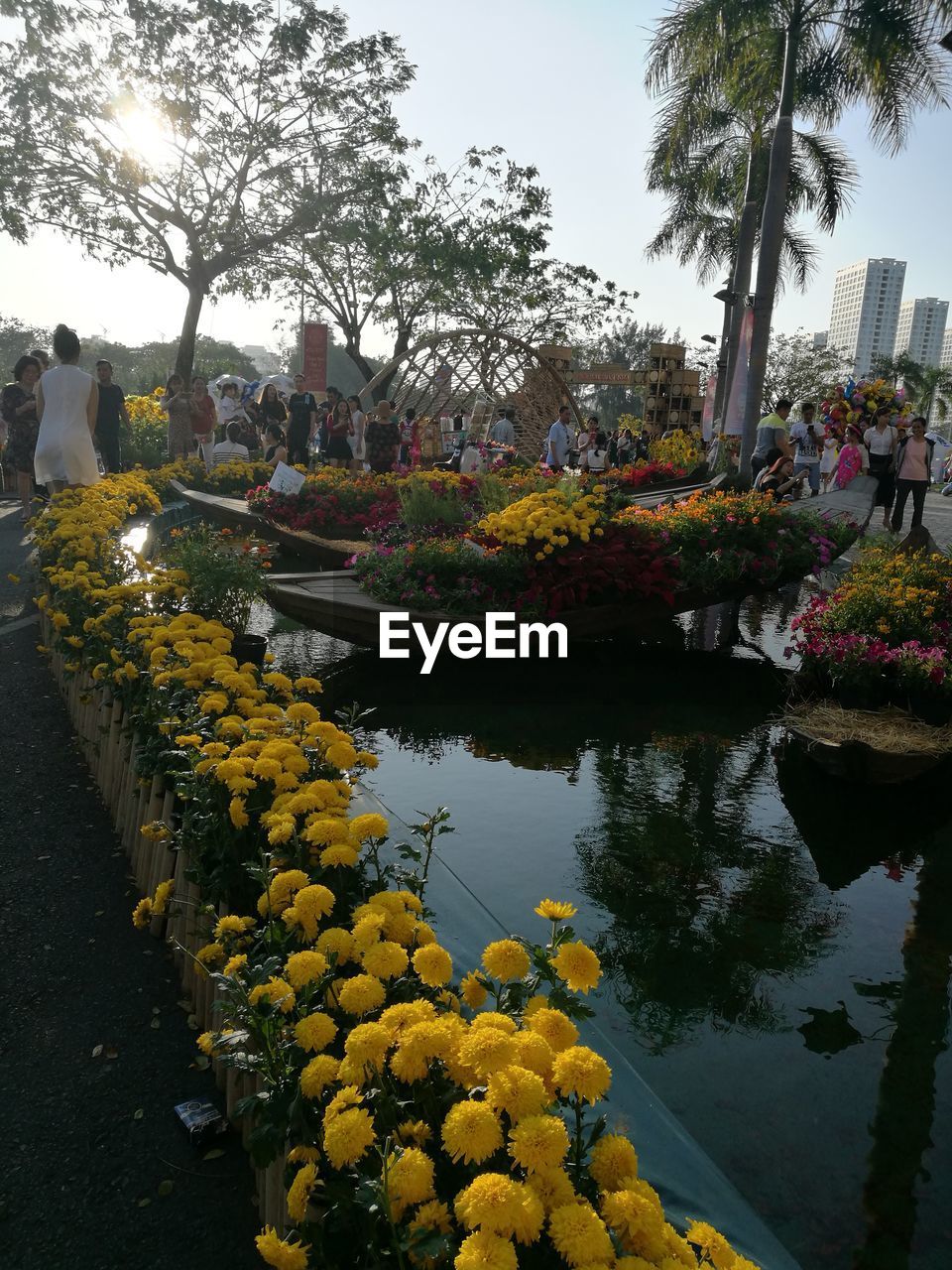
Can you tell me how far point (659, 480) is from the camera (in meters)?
16.2

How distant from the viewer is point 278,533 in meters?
10.5

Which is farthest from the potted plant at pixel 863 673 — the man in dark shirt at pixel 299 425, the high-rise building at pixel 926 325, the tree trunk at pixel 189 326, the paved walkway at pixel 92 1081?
the high-rise building at pixel 926 325

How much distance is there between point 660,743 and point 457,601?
1.86 meters

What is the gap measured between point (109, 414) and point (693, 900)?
11.0 m

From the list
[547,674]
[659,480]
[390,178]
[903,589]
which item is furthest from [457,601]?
[390,178]

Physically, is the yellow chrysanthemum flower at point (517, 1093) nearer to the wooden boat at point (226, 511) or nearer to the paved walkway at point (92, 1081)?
the paved walkway at point (92, 1081)

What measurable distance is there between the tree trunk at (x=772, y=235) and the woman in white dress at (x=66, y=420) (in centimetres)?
958

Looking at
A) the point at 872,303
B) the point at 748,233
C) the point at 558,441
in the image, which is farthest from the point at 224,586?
the point at 872,303

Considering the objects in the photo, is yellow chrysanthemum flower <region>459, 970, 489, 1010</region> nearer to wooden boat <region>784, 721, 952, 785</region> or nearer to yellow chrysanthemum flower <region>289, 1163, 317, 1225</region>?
yellow chrysanthemum flower <region>289, 1163, 317, 1225</region>

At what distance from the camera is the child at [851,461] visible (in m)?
13.9

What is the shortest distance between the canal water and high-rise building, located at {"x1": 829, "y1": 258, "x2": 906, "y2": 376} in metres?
125

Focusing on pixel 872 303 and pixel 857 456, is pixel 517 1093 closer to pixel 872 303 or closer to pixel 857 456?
pixel 857 456

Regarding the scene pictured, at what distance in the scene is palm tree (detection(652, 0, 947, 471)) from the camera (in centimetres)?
1448

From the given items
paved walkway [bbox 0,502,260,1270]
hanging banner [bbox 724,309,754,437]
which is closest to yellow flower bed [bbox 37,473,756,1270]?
paved walkway [bbox 0,502,260,1270]
